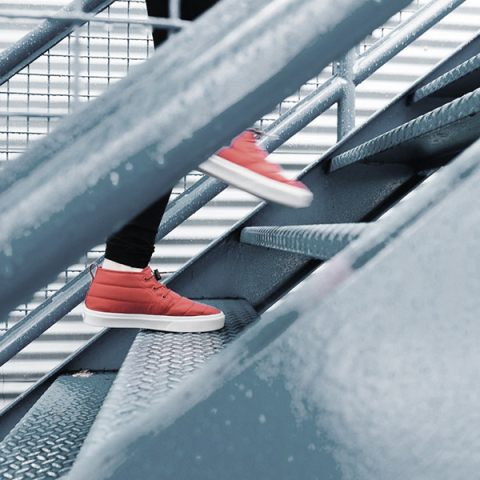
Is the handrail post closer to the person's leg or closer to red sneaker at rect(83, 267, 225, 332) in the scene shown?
the person's leg

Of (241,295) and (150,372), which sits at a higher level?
(150,372)

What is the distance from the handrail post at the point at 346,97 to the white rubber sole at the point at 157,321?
107 cm

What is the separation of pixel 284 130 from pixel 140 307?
957 millimetres

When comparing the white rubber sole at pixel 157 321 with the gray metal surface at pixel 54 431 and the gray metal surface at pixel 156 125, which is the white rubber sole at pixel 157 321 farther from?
the gray metal surface at pixel 156 125

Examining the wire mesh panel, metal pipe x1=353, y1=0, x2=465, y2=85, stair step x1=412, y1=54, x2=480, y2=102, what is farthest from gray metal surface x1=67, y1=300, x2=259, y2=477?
the wire mesh panel

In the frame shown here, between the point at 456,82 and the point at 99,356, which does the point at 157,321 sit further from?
the point at 456,82

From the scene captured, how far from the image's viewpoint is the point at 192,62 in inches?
12.9

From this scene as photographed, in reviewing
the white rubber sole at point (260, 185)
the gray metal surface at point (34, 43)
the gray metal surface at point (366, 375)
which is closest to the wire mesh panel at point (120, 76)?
the gray metal surface at point (34, 43)

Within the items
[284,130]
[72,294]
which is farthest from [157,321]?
[284,130]

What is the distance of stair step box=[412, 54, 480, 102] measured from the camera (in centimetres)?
123

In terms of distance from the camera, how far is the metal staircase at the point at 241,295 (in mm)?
372

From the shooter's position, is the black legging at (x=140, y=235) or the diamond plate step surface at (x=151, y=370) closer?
the diamond plate step surface at (x=151, y=370)

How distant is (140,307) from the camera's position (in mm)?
1022

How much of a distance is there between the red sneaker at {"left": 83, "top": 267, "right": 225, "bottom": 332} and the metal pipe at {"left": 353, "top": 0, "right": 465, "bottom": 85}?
1178 mm
